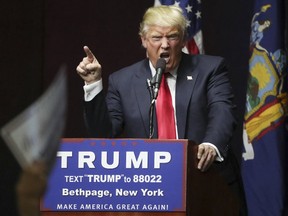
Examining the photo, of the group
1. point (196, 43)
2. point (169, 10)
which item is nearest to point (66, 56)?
point (196, 43)

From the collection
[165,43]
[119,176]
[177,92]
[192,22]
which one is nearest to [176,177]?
[119,176]

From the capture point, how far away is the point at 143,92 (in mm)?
3105

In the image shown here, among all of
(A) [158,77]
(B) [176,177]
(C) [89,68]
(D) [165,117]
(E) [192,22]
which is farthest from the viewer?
(E) [192,22]

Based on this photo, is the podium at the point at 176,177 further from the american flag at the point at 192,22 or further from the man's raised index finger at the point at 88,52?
the american flag at the point at 192,22

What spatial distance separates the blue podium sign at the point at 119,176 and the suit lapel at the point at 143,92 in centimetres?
53

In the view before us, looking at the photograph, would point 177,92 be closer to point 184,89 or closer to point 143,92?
point 184,89

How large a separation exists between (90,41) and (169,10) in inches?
103

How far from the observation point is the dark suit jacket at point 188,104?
2954 mm

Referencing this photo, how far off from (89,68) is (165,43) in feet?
2.12

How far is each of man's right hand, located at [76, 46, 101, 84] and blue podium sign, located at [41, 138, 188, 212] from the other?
0.24 m

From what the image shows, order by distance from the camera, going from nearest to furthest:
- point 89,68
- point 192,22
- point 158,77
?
point 89,68, point 158,77, point 192,22

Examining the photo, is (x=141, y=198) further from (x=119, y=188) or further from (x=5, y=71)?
(x=5, y=71)

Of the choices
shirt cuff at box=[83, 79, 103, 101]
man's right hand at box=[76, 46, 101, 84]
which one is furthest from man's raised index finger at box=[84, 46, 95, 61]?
shirt cuff at box=[83, 79, 103, 101]

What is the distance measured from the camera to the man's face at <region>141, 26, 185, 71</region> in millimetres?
3129
